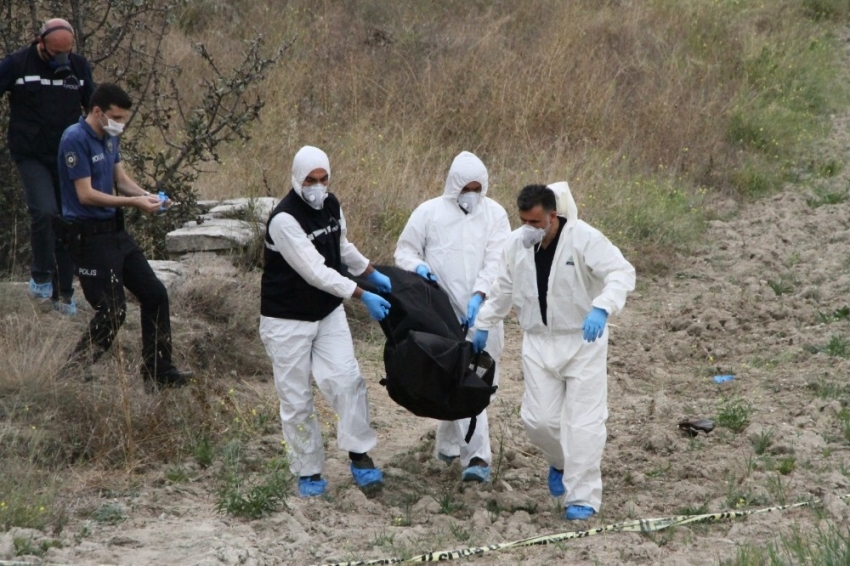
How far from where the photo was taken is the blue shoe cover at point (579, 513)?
5.74m

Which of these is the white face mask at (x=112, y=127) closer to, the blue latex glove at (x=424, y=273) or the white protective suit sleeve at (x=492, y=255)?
the blue latex glove at (x=424, y=273)

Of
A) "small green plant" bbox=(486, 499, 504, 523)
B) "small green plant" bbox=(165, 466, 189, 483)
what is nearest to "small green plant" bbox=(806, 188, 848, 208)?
"small green plant" bbox=(486, 499, 504, 523)

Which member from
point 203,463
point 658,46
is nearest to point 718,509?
point 203,463

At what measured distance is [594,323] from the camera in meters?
5.42

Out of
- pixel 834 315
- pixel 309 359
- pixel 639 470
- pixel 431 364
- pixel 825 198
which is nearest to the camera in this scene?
pixel 431 364

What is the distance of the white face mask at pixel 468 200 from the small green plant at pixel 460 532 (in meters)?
1.78

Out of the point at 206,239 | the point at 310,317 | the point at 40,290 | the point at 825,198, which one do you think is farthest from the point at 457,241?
the point at 825,198

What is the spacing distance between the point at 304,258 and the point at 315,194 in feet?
1.07

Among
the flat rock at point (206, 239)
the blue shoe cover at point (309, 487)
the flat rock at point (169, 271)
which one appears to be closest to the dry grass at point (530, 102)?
the flat rock at point (206, 239)

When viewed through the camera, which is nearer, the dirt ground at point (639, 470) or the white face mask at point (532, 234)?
the dirt ground at point (639, 470)

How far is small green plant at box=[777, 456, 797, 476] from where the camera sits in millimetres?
6199

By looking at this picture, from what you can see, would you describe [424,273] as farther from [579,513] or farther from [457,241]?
[579,513]

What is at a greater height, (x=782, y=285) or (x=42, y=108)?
(x=42, y=108)

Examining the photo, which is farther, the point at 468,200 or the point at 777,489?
the point at 468,200
